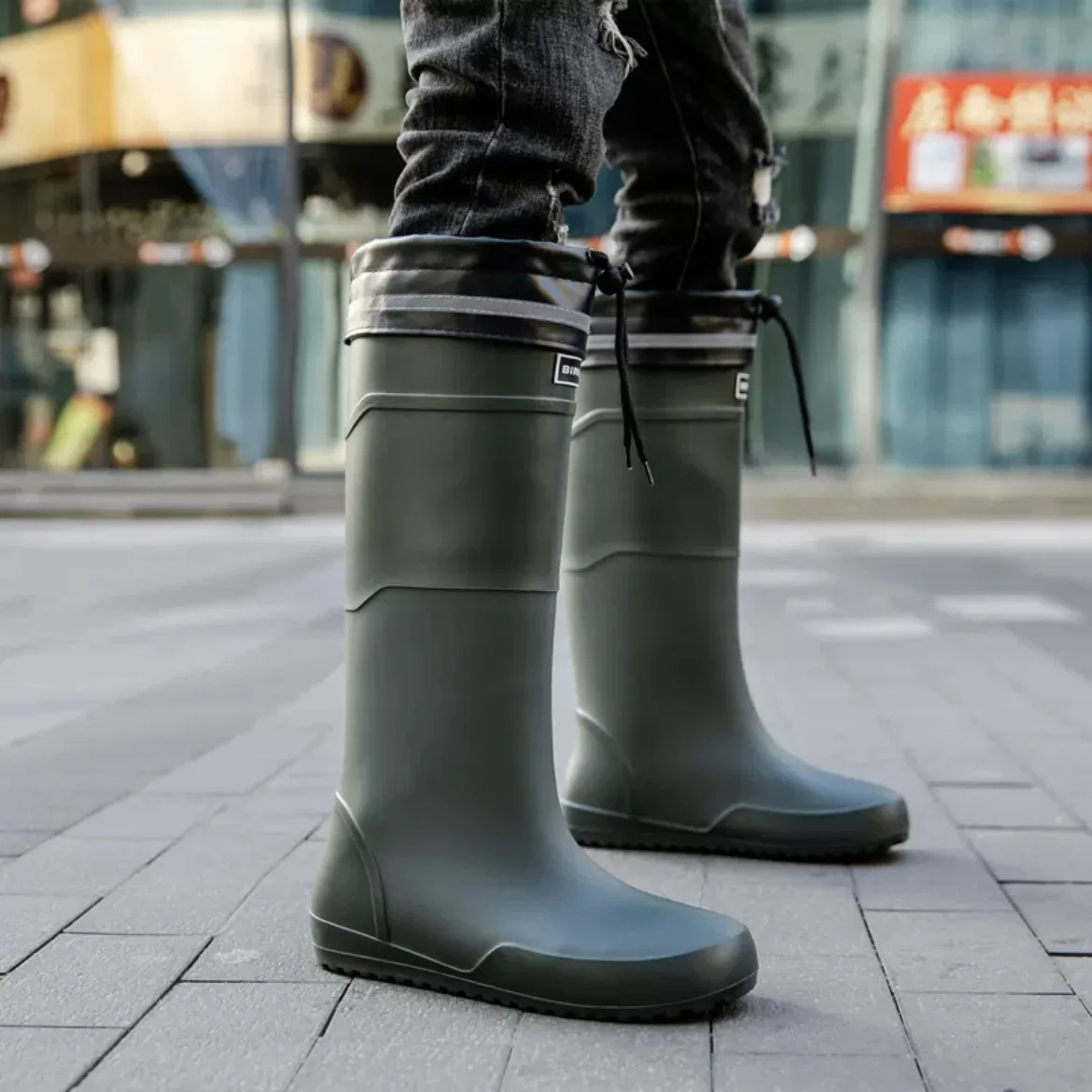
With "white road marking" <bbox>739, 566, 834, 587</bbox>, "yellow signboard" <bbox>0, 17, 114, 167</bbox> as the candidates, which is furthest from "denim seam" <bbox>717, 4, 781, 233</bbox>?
"yellow signboard" <bbox>0, 17, 114, 167</bbox>

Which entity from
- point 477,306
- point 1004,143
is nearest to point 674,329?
point 477,306

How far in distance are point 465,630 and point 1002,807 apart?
1140 mm

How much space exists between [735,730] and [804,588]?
14.0 ft

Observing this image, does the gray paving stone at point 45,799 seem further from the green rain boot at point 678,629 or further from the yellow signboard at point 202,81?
the yellow signboard at point 202,81

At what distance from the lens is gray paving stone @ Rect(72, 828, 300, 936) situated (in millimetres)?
1671

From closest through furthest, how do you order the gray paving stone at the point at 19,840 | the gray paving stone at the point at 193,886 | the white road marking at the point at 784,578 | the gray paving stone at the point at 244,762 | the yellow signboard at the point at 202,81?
the gray paving stone at the point at 193,886 → the gray paving stone at the point at 19,840 → the gray paving stone at the point at 244,762 → the white road marking at the point at 784,578 → the yellow signboard at the point at 202,81

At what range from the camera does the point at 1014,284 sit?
13625mm

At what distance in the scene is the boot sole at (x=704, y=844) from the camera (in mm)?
1889

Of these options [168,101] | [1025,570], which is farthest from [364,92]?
[1025,570]

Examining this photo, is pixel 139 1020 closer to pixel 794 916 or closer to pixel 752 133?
pixel 794 916

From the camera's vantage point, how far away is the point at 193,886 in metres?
1.83

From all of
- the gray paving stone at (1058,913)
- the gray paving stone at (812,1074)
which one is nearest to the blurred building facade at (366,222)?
the gray paving stone at (1058,913)

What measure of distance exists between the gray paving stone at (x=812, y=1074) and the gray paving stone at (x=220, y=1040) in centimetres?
30

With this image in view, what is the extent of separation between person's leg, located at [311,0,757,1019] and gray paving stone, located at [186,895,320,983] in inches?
2.4
